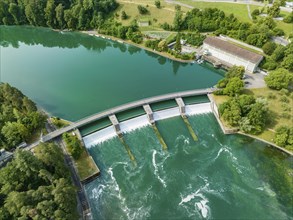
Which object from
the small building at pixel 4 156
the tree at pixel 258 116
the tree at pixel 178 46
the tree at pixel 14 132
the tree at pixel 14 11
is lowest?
the tree at pixel 258 116

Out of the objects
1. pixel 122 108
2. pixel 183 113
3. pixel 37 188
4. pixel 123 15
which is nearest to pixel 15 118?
pixel 37 188

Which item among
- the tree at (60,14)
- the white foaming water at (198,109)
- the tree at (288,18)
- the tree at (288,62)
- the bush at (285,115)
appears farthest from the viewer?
the tree at (60,14)

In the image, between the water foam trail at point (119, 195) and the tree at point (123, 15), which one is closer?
the water foam trail at point (119, 195)

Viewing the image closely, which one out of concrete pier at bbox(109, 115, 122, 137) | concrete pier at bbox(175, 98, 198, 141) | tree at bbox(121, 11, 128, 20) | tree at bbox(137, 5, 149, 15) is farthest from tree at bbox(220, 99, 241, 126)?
tree at bbox(121, 11, 128, 20)

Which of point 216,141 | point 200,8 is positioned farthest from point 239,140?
point 200,8

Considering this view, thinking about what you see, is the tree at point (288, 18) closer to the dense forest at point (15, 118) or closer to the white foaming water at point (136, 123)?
the white foaming water at point (136, 123)

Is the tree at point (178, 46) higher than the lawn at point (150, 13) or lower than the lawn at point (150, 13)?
lower

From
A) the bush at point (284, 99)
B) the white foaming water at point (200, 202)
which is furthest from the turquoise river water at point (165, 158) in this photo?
the bush at point (284, 99)

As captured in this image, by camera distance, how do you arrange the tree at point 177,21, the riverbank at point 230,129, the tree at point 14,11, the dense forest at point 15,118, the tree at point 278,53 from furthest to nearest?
the tree at point 14,11 → the tree at point 177,21 → the tree at point 278,53 → the riverbank at point 230,129 → the dense forest at point 15,118

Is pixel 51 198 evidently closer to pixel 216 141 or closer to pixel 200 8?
pixel 216 141
